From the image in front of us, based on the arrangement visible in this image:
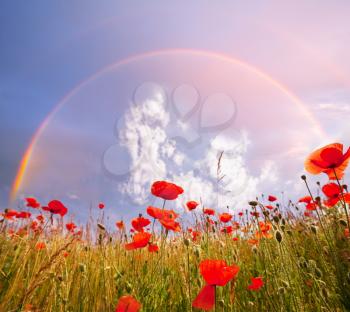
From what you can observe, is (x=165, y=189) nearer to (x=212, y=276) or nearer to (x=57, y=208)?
(x=212, y=276)

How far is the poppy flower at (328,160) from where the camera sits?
197 centimetres

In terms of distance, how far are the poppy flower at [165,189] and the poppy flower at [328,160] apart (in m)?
1.00

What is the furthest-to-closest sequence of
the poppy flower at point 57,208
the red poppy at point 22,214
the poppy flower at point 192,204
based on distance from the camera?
the red poppy at point 22,214 → the poppy flower at point 192,204 → the poppy flower at point 57,208

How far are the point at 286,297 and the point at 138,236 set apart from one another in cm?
136

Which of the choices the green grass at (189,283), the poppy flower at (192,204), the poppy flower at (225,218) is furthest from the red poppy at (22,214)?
the poppy flower at (225,218)

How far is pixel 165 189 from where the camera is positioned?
101 inches

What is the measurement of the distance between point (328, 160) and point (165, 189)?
1.24m

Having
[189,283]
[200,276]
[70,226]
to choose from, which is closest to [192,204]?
[200,276]

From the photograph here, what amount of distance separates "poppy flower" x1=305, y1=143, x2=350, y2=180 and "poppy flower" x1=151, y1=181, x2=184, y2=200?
3.30 ft

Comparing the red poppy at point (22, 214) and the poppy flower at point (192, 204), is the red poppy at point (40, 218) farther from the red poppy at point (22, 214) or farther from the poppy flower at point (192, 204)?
the poppy flower at point (192, 204)

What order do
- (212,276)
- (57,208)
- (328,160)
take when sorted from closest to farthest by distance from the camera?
1. (212,276)
2. (328,160)
3. (57,208)

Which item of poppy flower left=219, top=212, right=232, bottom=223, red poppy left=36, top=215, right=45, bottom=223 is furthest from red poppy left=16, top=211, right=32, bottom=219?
poppy flower left=219, top=212, right=232, bottom=223

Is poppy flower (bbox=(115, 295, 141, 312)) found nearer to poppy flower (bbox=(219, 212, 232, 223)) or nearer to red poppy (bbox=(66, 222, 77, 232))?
poppy flower (bbox=(219, 212, 232, 223))

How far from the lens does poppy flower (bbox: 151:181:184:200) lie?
2.54m
